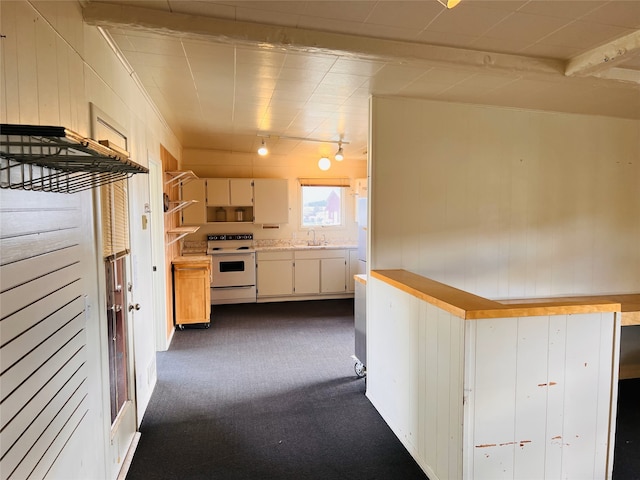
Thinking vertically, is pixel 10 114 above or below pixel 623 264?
above

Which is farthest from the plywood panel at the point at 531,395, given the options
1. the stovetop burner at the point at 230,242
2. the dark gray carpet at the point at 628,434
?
the stovetop burner at the point at 230,242

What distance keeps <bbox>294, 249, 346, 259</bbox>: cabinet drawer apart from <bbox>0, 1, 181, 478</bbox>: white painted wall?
364 cm

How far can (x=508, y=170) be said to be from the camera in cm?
329

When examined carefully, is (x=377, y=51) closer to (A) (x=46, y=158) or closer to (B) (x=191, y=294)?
(A) (x=46, y=158)

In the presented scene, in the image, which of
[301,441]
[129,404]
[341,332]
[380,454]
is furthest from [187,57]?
[341,332]

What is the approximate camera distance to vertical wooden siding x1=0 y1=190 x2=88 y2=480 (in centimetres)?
107

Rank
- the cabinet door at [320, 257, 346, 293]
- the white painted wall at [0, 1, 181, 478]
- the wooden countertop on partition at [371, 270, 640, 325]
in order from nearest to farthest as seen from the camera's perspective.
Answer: the white painted wall at [0, 1, 181, 478] < the wooden countertop on partition at [371, 270, 640, 325] < the cabinet door at [320, 257, 346, 293]

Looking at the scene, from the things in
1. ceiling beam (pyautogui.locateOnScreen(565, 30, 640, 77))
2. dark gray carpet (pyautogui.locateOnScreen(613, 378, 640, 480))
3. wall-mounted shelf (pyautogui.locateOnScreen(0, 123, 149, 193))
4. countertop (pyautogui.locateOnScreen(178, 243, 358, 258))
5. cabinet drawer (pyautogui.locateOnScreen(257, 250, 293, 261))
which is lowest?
dark gray carpet (pyautogui.locateOnScreen(613, 378, 640, 480))

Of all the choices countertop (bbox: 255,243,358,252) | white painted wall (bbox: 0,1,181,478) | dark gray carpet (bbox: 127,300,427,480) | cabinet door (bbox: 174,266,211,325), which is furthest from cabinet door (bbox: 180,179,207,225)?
white painted wall (bbox: 0,1,181,478)

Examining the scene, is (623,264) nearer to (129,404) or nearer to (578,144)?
(578,144)

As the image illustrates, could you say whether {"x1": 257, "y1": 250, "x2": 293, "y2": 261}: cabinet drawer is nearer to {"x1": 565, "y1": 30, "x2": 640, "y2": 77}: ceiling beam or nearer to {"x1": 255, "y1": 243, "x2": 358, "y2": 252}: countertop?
{"x1": 255, "y1": 243, "x2": 358, "y2": 252}: countertop

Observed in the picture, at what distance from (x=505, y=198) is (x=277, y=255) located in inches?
152

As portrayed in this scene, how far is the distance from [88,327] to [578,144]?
396cm

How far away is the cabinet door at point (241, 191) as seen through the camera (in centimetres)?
632
